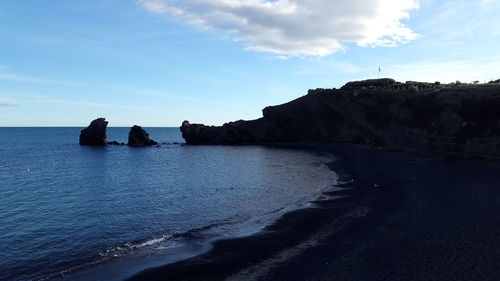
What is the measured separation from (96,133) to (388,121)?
314 feet

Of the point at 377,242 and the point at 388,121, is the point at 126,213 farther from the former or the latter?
the point at 388,121

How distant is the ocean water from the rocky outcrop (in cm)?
7053

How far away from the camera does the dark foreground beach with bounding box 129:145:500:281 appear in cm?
1723

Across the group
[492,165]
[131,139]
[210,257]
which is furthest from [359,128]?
[210,257]

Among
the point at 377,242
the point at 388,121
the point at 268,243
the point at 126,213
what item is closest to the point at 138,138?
the point at 388,121

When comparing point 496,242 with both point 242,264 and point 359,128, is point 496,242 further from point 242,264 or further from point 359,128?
point 359,128

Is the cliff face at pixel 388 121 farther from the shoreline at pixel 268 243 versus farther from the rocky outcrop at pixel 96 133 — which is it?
the shoreline at pixel 268 243

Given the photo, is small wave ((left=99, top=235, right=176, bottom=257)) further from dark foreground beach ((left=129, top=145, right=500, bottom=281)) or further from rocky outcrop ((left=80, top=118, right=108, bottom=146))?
rocky outcrop ((left=80, top=118, right=108, bottom=146))

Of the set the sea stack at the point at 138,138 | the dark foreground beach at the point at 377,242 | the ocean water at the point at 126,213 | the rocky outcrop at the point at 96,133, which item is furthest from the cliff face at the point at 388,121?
the dark foreground beach at the point at 377,242

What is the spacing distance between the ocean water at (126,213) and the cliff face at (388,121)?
23.8 metres

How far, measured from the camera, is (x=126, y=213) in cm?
3316

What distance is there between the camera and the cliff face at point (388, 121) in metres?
61.7

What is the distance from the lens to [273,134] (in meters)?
124

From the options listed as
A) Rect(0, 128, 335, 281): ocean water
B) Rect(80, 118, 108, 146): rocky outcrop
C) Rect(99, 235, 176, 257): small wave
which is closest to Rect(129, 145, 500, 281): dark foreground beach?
Rect(0, 128, 335, 281): ocean water
